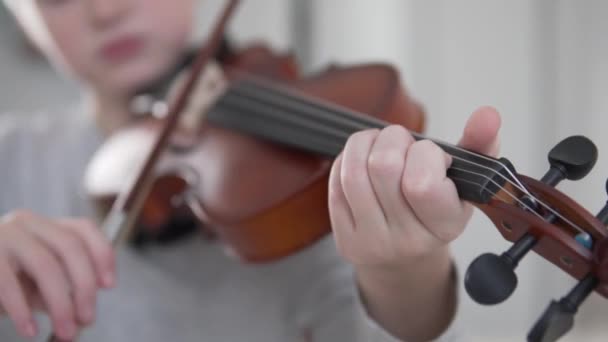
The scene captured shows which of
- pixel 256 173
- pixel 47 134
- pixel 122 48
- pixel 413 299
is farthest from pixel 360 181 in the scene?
pixel 47 134

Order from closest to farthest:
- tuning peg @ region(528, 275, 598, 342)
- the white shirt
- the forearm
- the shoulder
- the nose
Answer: tuning peg @ region(528, 275, 598, 342), the forearm, the white shirt, the nose, the shoulder

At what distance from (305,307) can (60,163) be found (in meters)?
0.37

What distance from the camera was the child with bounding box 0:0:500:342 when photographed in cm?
29

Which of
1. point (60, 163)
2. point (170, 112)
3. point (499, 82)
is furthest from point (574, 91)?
point (60, 163)

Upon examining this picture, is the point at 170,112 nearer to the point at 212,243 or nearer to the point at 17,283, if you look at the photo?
the point at 212,243

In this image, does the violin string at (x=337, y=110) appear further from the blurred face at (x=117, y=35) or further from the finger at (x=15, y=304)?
the finger at (x=15, y=304)

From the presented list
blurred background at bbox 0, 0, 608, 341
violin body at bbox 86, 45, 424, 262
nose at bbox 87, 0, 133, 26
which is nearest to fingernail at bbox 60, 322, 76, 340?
violin body at bbox 86, 45, 424, 262

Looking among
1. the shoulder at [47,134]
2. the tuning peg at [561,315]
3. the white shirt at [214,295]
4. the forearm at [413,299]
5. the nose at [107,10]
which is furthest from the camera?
the shoulder at [47,134]

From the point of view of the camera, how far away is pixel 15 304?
1.27 ft

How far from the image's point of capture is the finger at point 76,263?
0.40m

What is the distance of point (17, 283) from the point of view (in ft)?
1.28

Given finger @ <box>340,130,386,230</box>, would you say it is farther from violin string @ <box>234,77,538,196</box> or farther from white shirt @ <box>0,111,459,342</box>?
white shirt @ <box>0,111,459,342</box>

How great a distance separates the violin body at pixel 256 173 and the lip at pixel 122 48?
0.26ft

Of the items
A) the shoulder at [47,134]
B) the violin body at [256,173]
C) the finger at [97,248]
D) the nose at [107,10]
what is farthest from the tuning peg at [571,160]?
the shoulder at [47,134]
